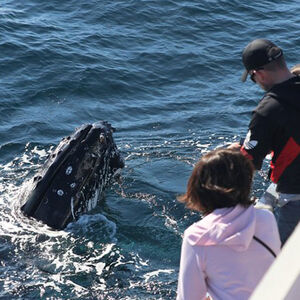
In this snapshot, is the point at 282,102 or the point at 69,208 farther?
the point at 69,208

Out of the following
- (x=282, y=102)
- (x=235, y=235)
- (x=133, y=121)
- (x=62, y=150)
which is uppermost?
(x=282, y=102)

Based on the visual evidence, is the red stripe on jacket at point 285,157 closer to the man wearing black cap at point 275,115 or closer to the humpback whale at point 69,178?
the man wearing black cap at point 275,115

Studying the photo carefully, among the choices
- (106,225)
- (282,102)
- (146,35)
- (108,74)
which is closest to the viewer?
(282,102)

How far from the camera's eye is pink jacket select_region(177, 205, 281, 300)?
409 centimetres

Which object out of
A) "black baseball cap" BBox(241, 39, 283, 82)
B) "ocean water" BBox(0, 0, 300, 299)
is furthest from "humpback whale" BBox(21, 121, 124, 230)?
"black baseball cap" BBox(241, 39, 283, 82)

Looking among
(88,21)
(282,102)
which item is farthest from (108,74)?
(282,102)

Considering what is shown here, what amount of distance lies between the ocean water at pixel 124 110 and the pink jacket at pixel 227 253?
388 cm

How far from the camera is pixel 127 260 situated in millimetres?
8789

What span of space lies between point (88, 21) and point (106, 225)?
41.9 ft

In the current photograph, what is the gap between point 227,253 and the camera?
13.6 feet

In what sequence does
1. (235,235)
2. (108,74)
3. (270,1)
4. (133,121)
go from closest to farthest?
(235,235)
(133,121)
(108,74)
(270,1)

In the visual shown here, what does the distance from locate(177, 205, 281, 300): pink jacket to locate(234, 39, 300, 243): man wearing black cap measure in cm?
149

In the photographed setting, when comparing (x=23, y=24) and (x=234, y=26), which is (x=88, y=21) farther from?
(x=234, y=26)

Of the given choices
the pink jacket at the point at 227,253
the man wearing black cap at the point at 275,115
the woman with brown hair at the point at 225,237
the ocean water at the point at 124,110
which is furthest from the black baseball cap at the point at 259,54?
the ocean water at the point at 124,110
